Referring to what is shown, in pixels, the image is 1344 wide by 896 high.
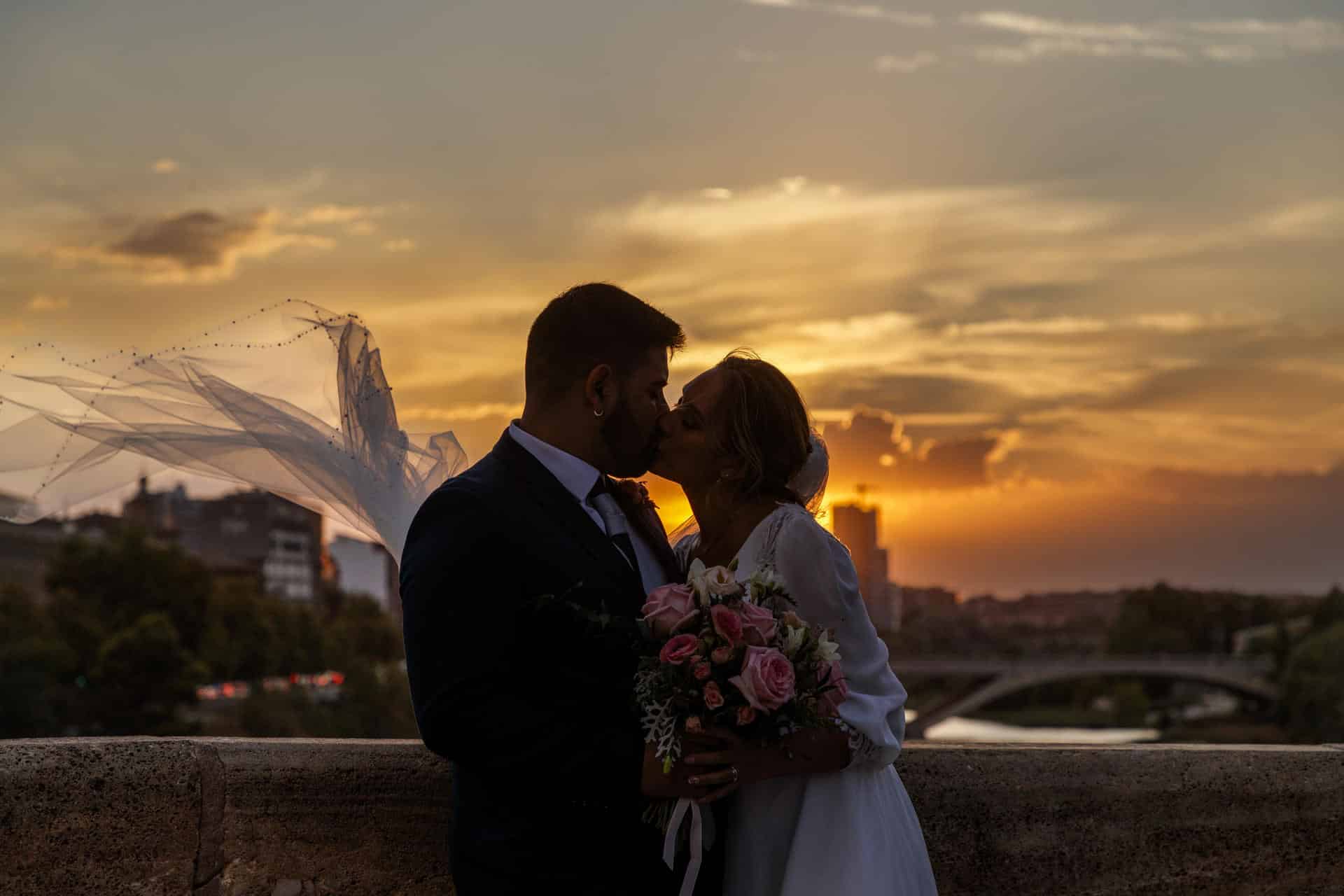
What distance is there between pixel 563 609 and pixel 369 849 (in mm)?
1263

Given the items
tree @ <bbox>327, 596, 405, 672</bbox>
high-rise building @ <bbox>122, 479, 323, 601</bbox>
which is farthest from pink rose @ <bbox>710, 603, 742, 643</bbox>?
high-rise building @ <bbox>122, 479, 323, 601</bbox>

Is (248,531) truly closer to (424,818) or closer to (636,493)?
(424,818)

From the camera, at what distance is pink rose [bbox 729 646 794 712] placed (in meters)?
2.54

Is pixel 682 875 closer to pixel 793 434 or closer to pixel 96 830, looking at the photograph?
pixel 793 434

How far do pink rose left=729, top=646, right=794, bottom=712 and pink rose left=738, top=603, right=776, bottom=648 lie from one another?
5cm

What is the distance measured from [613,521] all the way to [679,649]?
0.43 m

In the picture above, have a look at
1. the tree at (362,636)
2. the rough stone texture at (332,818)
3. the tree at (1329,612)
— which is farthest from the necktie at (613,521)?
the tree at (1329,612)

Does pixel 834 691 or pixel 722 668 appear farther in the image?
pixel 834 691

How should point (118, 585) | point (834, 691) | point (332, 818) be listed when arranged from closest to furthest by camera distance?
1. point (834, 691)
2. point (332, 818)
3. point (118, 585)

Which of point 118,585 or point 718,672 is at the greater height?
point 118,585

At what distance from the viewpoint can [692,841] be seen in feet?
9.00

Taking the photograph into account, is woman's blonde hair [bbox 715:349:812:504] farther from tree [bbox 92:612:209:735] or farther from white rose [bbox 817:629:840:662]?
tree [bbox 92:612:209:735]

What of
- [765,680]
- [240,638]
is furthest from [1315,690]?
[765,680]

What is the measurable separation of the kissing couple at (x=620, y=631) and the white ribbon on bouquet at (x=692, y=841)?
1 centimetres
